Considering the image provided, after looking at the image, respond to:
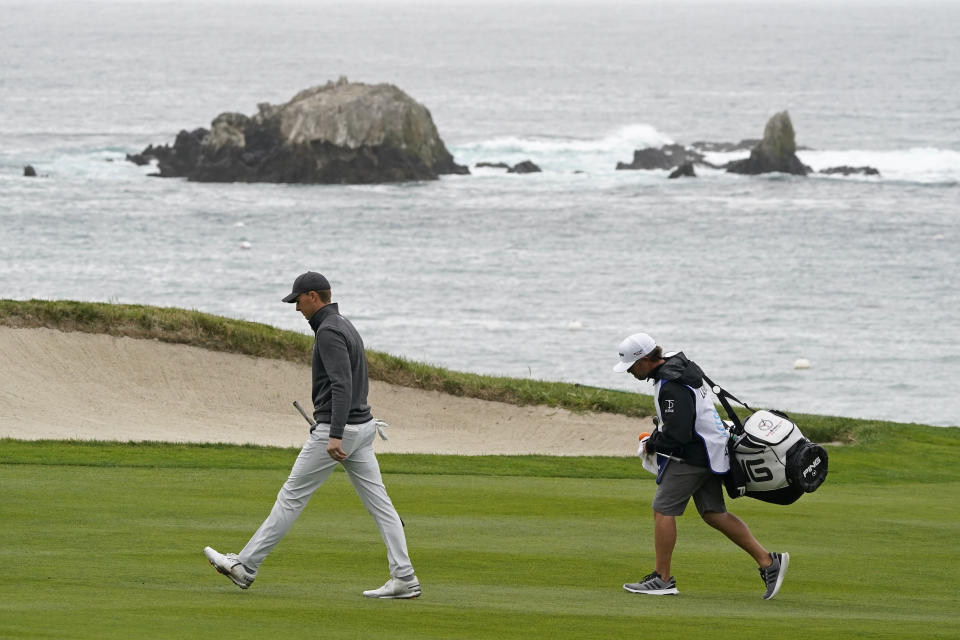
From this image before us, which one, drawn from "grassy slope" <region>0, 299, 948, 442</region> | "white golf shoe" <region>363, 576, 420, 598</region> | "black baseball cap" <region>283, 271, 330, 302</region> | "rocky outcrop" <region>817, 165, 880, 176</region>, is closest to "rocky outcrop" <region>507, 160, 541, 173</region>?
"rocky outcrop" <region>817, 165, 880, 176</region>

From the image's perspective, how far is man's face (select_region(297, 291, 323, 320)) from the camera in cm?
1025

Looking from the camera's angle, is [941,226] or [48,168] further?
[48,168]

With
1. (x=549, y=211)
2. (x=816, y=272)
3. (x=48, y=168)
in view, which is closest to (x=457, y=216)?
(x=549, y=211)

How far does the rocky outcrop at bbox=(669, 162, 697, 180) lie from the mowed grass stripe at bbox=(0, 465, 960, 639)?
2831 inches

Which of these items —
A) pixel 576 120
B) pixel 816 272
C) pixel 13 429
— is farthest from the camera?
pixel 576 120

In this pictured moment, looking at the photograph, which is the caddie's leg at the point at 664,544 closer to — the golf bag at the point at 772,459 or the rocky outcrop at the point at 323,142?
the golf bag at the point at 772,459

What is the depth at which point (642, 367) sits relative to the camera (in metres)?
10.8

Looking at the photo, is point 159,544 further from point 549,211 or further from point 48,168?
point 48,168

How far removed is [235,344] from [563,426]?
5.70 metres

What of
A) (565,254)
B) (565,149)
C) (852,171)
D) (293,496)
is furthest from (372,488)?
(565,149)

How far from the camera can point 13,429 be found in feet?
68.2

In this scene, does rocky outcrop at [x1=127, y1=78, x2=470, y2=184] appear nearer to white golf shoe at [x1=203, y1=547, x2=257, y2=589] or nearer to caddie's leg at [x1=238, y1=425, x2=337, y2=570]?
caddie's leg at [x1=238, y1=425, x2=337, y2=570]

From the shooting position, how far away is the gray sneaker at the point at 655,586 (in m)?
10.8

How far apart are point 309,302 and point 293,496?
136 centimetres
